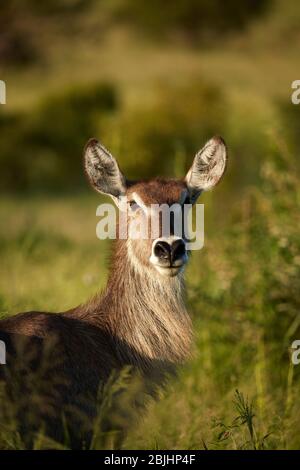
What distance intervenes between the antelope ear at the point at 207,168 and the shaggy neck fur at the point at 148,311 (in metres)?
0.49

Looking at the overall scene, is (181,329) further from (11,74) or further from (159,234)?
(11,74)

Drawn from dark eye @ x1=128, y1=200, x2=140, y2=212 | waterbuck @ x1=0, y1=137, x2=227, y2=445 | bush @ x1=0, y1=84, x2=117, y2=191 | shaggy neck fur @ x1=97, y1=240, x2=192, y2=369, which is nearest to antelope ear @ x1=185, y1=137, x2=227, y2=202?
waterbuck @ x1=0, y1=137, x2=227, y2=445

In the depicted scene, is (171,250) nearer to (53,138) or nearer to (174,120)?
(174,120)

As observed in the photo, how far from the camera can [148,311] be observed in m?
4.70

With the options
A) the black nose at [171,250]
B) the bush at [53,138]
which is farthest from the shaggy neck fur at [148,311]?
the bush at [53,138]

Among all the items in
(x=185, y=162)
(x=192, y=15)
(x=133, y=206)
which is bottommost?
(x=133, y=206)

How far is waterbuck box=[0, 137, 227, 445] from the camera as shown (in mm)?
4070

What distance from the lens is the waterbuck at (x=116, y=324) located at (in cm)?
407

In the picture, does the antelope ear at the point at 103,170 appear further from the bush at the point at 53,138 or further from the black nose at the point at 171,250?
the bush at the point at 53,138

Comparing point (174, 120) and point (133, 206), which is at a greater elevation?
point (174, 120)

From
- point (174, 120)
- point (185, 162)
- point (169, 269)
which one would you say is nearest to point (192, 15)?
point (174, 120)

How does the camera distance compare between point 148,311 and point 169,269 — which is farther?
point 148,311

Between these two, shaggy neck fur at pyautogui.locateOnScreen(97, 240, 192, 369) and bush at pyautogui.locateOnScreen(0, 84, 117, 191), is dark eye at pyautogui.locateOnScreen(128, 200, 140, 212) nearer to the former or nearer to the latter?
shaggy neck fur at pyautogui.locateOnScreen(97, 240, 192, 369)

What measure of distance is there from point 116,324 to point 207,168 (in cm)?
98
